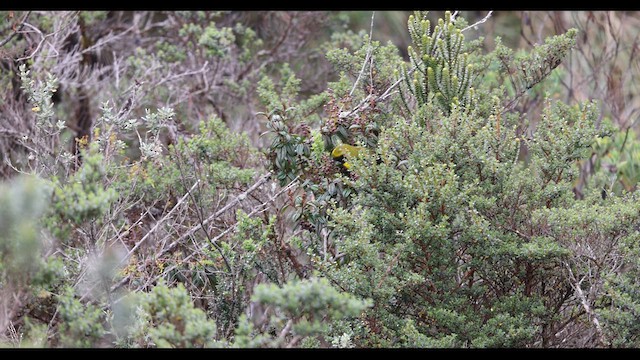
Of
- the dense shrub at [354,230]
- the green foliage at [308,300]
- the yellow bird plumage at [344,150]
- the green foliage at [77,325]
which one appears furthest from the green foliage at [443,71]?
the green foliage at [77,325]

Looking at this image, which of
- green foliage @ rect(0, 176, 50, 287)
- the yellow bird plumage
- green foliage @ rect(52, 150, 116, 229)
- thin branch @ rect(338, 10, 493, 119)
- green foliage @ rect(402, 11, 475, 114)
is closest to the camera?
green foliage @ rect(0, 176, 50, 287)

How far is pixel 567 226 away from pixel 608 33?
18.8 ft

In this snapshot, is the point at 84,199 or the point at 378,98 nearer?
the point at 84,199

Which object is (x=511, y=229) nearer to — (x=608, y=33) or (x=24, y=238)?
(x=24, y=238)

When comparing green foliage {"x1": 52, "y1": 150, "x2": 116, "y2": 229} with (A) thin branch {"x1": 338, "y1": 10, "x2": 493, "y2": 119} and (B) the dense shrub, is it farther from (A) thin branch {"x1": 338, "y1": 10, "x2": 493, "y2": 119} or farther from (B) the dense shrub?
(A) thin branch {"x1": 338, "y1": 10, "x2": 493, "y2": 119}

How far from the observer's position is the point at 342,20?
9.39 m

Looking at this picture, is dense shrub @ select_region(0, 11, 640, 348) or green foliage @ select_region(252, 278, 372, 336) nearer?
green foliage @ select_region(252, 278, 372, 336)

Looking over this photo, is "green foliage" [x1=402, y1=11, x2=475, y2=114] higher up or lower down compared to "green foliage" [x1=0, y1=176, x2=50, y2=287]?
higher up

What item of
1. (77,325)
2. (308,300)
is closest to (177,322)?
(77,325)

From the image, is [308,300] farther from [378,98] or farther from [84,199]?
[378,98]

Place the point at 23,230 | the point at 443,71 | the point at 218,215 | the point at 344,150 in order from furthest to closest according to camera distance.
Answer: the point at 218,215 < the point at 443,71 < the point at 344,150 < the point at 23,230

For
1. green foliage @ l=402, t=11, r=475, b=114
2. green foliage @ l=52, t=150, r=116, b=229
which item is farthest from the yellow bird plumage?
green foliage @ l=52, t=150, r=116, b=229

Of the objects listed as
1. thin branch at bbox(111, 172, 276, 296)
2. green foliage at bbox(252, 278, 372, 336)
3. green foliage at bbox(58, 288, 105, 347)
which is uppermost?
green foliage at bbox(252, 278, 372, 336)

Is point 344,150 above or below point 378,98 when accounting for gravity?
below
